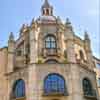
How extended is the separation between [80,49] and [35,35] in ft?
25.6

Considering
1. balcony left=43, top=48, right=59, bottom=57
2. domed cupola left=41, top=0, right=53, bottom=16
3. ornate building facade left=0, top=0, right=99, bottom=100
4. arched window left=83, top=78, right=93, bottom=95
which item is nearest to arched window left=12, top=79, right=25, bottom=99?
ornate building facade left=0, top=0, right=99, bottom=100

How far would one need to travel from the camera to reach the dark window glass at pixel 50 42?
36.8 meters

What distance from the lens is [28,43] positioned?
124 feet

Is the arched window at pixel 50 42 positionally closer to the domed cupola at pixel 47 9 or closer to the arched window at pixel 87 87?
the arched window at pixel 87 87

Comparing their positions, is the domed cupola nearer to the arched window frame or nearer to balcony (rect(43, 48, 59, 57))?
balcony (rect(43, 48, 59, 57))

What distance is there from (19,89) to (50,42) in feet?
27.1

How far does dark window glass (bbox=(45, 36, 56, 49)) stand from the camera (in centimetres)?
3676

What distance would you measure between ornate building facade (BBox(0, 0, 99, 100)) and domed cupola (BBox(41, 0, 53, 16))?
18.6 feet

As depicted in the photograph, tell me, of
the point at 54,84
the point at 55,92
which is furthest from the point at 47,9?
the point at 55,92

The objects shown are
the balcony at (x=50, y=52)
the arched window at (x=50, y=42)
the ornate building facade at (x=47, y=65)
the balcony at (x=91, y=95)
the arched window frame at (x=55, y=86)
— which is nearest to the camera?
the arched window frame at (x=55, y=86)

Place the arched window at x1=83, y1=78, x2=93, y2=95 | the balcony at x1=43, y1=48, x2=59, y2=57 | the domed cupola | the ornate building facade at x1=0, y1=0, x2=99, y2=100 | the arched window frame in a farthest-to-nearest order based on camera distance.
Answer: the domed cupola, the balcony at x1=43, y1=48, x2=59, y2=57, the arched window at x1=83, y1=78, x2=93, y2=95, the ornate building facade at x1=0, y1=0, x2=99, y2=100, the arched window frame

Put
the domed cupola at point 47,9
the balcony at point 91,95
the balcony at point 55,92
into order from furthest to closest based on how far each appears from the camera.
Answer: the domed cupola at point 47,9 → the balcony at point 91,95 → the balcony at point 55,92

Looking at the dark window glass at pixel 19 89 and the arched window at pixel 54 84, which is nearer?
the arched window at pixel 54 84

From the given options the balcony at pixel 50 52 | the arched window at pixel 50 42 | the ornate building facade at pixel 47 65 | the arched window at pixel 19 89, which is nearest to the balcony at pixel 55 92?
the ornate building facade at pixel 47 65
